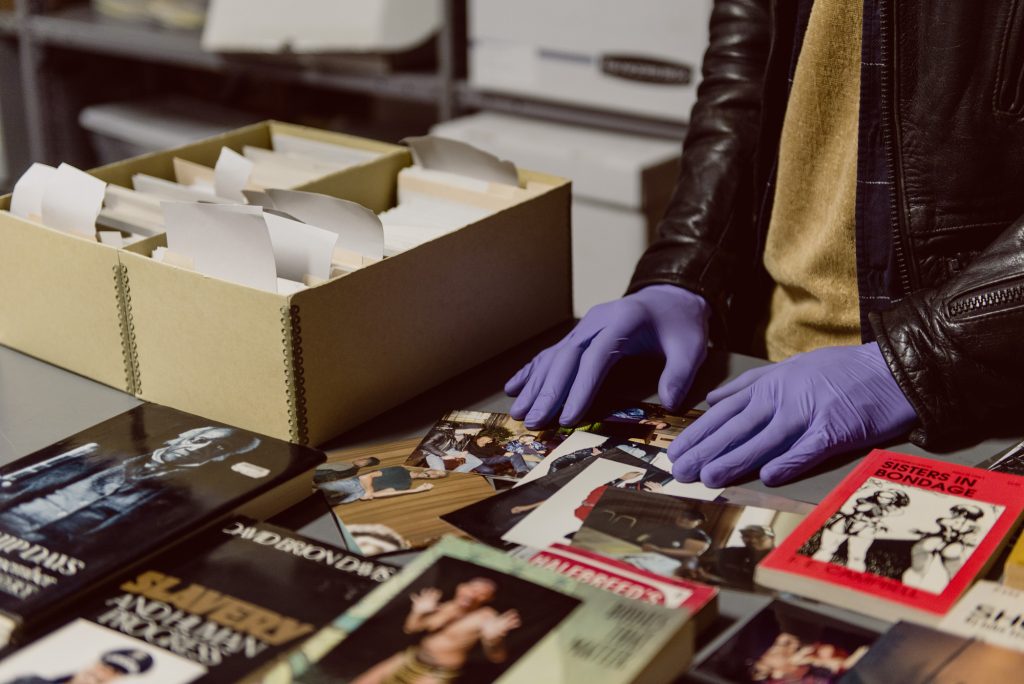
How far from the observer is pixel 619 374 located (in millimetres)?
1170

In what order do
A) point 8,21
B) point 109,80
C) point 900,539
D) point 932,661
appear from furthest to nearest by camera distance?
point 109,80 < point 8,21 < point 900,539 < point 932,661

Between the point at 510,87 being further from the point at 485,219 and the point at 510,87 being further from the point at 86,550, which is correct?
the point at 86,550

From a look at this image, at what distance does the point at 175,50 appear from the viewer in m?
2.68

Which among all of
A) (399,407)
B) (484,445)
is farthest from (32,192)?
(484,445)

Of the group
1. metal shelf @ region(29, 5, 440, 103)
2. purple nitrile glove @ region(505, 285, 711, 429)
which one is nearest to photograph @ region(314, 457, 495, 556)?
purple nitrile glove @ region(505, 285, 711, 429)

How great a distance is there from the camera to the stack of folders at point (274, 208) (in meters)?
1.00

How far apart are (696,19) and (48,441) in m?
1.39

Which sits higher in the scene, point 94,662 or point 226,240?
point 226,240

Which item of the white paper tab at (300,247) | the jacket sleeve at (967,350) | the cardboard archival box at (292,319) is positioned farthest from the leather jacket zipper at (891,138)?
the white paper tab at (300,247)

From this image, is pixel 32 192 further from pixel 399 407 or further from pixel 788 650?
pixel 788 650

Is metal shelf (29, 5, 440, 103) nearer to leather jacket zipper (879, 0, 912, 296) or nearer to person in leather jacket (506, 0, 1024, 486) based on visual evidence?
person in leather jacket (506, 0, 1024, 486)

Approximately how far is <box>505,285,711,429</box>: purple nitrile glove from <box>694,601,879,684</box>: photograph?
0.34 metres

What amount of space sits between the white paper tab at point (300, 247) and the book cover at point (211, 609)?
26 centimetres

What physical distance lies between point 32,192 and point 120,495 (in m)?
0.44
